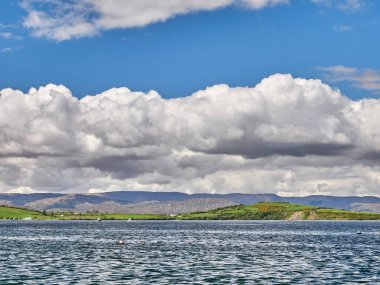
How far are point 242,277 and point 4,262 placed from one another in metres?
50.9

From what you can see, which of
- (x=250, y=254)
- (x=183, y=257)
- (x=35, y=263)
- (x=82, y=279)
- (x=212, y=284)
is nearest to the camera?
(x=212, y=284)

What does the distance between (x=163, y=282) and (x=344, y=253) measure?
233ft

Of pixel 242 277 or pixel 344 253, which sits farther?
pixel 344 253

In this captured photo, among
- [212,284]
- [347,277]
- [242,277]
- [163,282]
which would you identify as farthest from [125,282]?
[347,277]

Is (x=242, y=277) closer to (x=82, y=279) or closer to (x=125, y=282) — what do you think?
(x=125, y=282)

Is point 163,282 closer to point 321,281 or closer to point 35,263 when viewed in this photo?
point 321,281

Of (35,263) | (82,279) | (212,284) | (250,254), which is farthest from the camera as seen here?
(250,254)

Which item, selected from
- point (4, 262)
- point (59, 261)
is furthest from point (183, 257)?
point (4, 262)

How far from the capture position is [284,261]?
393 feet

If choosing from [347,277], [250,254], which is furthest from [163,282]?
[250,254]

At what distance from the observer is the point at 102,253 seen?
143m

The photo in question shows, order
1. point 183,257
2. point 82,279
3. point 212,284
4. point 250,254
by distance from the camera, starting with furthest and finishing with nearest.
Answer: point 250,254 < point 183,257 < point 82,279 < point 212,284

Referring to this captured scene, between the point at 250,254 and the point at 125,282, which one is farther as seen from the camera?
the point at 250,254

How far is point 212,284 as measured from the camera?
276 feet
